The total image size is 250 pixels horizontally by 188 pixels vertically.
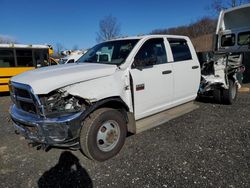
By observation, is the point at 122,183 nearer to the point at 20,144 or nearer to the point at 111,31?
the point at 20,144

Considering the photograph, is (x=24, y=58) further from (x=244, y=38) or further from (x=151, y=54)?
(x=244, y=38)

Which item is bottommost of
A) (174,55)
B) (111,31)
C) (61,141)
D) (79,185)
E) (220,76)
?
(79,185)

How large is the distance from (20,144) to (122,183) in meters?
2.54

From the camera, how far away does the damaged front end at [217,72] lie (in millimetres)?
6820

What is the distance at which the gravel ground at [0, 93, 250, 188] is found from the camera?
3.44 m

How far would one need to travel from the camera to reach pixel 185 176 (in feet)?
11.4

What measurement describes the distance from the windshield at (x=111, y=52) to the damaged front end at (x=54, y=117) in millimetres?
1296

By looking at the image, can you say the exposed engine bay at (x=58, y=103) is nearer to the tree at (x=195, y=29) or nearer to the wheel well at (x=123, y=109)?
the wheel well at (x=123, y=109)

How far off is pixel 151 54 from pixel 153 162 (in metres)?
2.09

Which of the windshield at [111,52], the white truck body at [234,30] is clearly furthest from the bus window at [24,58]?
the white truck body at [234,30]

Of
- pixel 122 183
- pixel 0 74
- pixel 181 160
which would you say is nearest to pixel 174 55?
pixel 181 160

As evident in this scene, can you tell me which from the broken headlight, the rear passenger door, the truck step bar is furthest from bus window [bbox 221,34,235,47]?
the broken headlight

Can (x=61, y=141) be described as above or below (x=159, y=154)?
above

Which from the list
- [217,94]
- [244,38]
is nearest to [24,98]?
[217,94]
